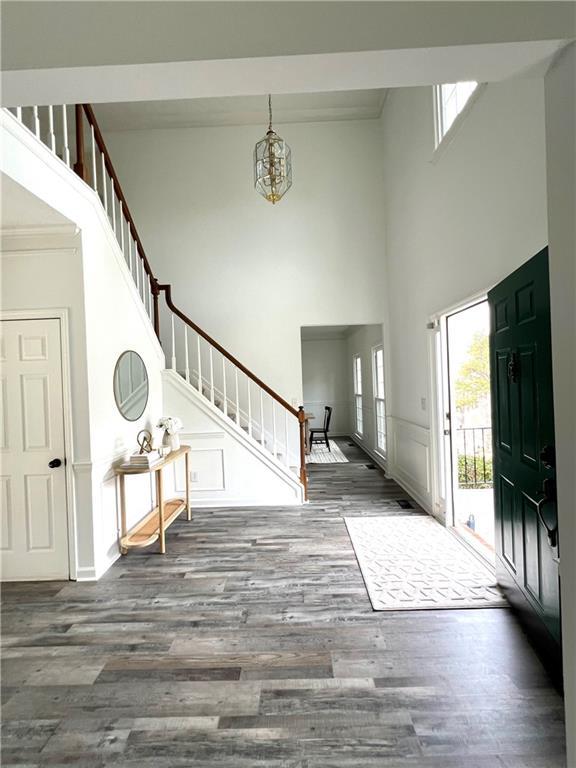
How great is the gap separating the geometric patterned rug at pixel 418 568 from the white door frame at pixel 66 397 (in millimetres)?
2323

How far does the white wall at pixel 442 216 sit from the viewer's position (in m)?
2.50

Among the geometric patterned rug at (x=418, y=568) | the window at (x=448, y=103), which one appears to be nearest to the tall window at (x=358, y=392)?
the geometric patterned rug at (x=418, y=568)

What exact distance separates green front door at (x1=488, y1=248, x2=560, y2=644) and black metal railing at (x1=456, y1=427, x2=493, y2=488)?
3.34 metres

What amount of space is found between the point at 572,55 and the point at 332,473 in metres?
5.91

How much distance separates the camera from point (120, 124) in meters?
5.99

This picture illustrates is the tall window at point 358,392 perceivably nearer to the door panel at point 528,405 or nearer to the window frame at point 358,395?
the window frame at point 358,395

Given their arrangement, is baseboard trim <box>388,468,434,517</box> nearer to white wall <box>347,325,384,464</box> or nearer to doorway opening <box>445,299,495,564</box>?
doorway opening <box>445,299,495,564</box>

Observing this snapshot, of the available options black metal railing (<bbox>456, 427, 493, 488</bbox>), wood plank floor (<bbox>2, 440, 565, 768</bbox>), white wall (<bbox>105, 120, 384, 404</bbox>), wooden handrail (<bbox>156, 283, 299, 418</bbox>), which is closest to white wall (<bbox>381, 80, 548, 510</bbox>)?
white wall (<bbox>105, 120, 384, 404</bbox>)

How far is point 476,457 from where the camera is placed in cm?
592

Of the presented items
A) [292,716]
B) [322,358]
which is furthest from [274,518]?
[322,358]

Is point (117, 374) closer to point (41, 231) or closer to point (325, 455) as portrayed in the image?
point (41, 231)

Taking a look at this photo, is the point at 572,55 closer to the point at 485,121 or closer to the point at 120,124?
the point at 485,121

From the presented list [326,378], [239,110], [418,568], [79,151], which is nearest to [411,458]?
[418,568]

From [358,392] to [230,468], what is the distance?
5925 mm
